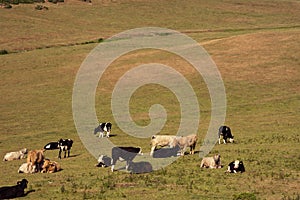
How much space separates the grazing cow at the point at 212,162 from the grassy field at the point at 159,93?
19.0 inches

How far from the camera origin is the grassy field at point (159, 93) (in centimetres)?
Answer: 2239

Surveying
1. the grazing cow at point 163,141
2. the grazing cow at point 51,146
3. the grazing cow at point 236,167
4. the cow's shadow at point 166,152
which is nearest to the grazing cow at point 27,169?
the cow's shadow at point 166,152

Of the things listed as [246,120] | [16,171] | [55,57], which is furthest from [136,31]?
[16,171]

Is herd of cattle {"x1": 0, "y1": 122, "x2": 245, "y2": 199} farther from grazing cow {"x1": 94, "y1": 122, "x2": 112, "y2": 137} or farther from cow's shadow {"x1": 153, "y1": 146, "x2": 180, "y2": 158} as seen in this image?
grazing cow {"x1": 94, "y1": 122, "x2": 112, "y2": 137}

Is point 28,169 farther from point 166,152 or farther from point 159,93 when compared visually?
point 159,93

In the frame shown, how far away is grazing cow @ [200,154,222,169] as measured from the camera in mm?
25031

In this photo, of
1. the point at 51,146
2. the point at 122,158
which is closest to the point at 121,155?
the point at 122,158

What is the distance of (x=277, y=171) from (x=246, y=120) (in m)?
16.6

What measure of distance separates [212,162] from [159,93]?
26718 millimetres

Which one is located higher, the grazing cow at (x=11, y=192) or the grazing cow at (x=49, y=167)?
the grazing cow at (x=49, y=167)

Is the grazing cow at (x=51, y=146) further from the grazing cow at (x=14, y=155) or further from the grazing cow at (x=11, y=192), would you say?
the grazing cow at (x=11, y=192)

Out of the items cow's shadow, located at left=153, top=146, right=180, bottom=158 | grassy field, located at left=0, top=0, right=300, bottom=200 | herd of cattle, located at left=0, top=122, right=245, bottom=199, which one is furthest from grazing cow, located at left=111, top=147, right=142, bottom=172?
cow's shadow, located at left=153, top=146, right=180, bottom=158

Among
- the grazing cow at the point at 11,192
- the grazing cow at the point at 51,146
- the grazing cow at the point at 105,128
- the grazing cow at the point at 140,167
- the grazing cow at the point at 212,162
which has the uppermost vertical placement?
the grazing cow at the point at 105,128

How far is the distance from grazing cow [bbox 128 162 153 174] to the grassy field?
468 millimetres
